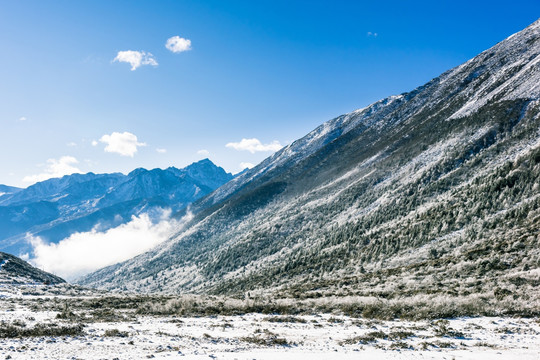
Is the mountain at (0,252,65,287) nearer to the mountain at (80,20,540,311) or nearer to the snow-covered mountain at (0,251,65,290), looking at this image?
the snow-covered mountain at (0,251,65,290)

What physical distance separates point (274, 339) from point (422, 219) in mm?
53209

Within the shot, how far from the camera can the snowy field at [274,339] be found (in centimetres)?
1311

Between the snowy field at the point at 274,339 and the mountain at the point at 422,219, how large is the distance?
5886 mm

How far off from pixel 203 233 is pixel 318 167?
76.7 metres

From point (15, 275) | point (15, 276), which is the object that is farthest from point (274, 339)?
point (15, 275)

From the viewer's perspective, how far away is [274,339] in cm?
1570

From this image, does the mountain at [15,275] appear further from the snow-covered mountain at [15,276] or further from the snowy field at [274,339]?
the snowy field at [274,339]

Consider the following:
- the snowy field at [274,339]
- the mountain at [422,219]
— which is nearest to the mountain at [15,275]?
the snowy field at [274,339]

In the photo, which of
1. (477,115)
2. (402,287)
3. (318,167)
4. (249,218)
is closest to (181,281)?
(249,218)

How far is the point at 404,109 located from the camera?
568ft

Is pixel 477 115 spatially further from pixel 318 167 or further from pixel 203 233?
pixel 203 233

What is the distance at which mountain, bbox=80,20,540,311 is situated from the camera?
3331 cm

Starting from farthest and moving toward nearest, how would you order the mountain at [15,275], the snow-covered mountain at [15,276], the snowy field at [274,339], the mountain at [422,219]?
the mountain at [15,275]
the snow-covered mountain at [15,276]
the mountain at [422,219]
the snowy field at [274,339]

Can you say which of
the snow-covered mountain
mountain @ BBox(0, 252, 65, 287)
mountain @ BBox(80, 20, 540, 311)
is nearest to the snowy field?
mountain @ BBox(80, 20, 540, 311)
